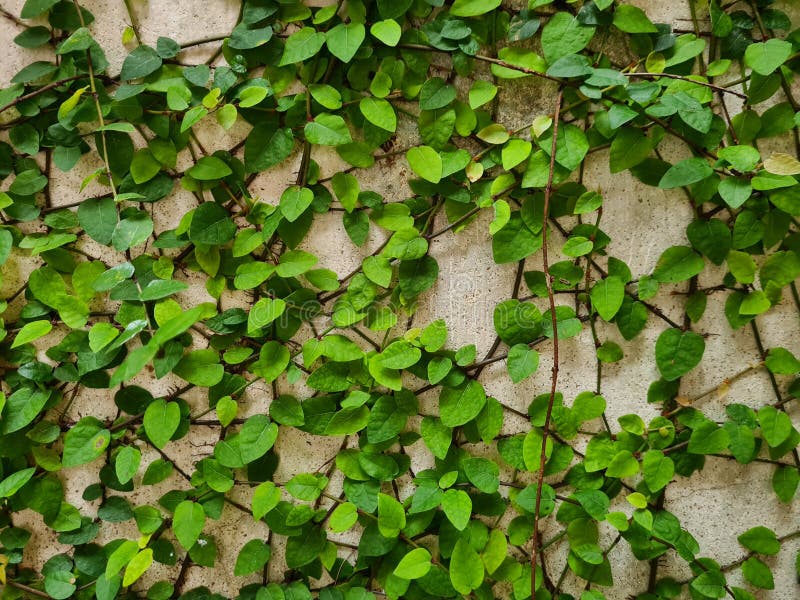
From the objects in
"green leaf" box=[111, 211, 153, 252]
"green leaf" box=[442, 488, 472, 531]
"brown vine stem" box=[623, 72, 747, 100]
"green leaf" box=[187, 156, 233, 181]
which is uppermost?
"brown vine stem" box=[623, 72, 747, 100]

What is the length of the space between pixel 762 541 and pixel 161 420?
1185mm

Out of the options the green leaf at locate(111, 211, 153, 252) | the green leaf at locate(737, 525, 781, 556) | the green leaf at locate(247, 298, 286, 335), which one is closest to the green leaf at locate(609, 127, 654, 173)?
the green leaf at locate(247, 298, 286, 335)

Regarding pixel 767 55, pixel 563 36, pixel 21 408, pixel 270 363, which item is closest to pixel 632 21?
pixel 563 36

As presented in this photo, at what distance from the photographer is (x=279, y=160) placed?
1.02 metres

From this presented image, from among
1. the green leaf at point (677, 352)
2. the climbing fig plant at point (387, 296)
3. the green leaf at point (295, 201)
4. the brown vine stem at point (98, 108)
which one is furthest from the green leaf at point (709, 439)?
the brown vine stem at point (98, 108)

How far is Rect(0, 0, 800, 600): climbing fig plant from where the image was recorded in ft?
3.23

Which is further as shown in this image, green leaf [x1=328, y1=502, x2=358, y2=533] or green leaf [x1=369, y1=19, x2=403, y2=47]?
green leaf [x1=328, y1=502, x2=358, y2=533]

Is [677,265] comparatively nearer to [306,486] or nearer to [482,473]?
[482,473]

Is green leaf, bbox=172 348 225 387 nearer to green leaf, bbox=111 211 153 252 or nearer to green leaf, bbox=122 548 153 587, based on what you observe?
green leaf, bbox=111 211 153 252

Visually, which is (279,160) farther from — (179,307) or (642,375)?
(642,375)

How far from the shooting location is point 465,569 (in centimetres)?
102

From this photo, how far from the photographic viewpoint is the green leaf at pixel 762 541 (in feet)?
3.50

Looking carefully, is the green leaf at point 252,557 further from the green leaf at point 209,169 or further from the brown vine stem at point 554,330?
the green leaf at point 209,169

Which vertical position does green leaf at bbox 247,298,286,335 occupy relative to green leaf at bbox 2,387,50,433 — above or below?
above
